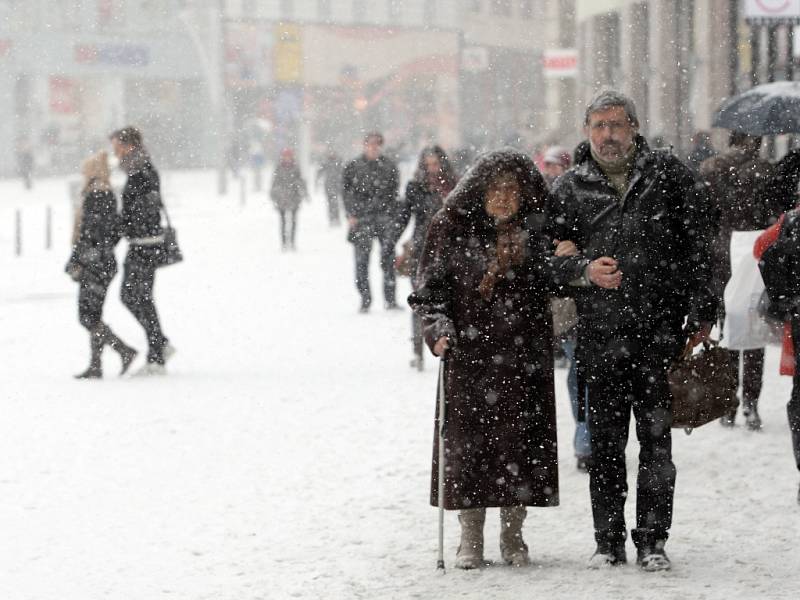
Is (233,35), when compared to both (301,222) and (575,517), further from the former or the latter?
(575,517)

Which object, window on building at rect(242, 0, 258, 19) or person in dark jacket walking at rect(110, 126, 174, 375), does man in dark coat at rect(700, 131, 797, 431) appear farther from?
window on building at rect(242, 0, 258, 19)

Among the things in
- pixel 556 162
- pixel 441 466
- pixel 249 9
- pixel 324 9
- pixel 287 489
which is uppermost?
pixel 324 9

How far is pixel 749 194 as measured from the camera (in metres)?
9.55

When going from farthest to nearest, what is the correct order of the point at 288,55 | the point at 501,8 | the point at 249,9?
the point at 501,8
the point at 288,55
the point at 249,9

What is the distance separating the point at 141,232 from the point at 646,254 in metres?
6.94

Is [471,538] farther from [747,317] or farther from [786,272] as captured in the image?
[747,317]

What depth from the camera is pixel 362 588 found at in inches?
236

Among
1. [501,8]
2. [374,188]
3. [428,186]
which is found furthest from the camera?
[501,8]

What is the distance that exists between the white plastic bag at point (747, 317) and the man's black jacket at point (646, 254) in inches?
106

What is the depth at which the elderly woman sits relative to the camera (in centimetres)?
610

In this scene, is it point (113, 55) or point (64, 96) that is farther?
point (113, 55)

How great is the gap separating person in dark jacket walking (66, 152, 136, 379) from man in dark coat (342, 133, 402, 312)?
471cm

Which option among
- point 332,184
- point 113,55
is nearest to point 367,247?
point 332,184

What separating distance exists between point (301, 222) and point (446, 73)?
47.8 meters
